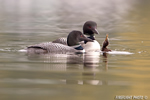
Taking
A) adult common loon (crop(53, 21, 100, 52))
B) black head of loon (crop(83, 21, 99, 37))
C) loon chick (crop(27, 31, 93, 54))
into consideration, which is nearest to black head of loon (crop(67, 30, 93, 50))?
loon chick (crop(27, 31, 93, 54))

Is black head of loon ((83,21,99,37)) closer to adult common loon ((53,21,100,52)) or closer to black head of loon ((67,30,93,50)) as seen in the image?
adult common loon ((53,21,100,52))

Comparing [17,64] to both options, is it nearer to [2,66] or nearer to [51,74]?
[2,66]

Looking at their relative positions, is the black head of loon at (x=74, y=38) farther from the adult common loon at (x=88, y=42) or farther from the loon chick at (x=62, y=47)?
the adult common loon at (x=88, y=42)

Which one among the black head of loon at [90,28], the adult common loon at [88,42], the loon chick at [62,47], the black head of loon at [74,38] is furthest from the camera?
the black head of loon at [90,28]

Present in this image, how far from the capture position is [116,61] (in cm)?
997

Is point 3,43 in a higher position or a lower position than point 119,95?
higher

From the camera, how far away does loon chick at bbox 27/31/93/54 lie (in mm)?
11219

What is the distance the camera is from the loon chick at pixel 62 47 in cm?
1122

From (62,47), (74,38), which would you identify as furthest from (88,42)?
(62,47)

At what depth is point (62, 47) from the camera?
1134 cm

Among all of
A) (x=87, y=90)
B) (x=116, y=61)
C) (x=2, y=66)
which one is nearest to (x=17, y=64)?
(x=2, y=66)

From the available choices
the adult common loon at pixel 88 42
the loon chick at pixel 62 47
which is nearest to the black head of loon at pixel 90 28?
the adult common loon at pixel 88 42

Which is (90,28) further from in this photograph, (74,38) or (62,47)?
(62,47)

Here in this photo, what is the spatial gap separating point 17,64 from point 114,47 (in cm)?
451
